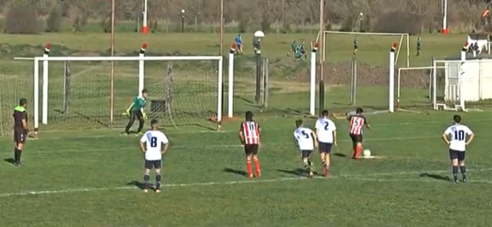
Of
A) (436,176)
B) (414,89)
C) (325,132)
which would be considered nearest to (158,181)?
(325,132)

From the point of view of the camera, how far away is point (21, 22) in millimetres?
96250

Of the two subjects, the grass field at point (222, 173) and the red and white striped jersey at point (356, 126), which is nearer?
the grass field at point (222, 173)

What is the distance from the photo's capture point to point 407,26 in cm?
9600

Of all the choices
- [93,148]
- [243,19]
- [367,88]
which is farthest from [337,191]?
[243,19]

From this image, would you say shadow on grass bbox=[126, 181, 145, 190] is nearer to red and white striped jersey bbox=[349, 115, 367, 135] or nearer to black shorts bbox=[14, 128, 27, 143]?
black shorts bbox=[14, 128, 27, 143]

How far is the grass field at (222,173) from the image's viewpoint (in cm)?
2167

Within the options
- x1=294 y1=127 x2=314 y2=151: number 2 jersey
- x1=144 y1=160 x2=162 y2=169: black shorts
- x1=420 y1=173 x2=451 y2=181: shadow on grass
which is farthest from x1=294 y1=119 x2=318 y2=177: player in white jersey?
x1=144 y1=160 x2=162 y2=169: black shorts

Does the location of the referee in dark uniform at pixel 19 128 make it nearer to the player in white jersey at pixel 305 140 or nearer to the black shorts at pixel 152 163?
the black shorts at pixel 152 163

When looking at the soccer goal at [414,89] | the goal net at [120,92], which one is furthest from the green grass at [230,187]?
the soccer goal at [414,89]

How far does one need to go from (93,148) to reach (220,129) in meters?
7.33

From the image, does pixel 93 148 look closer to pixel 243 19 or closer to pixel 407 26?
pixel 407 26

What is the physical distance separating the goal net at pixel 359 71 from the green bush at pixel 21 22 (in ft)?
82.7

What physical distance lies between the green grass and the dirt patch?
28.6 meters

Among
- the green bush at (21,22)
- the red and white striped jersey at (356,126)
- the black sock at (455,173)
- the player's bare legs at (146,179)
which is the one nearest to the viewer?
the player's bare legs at (146,179)
